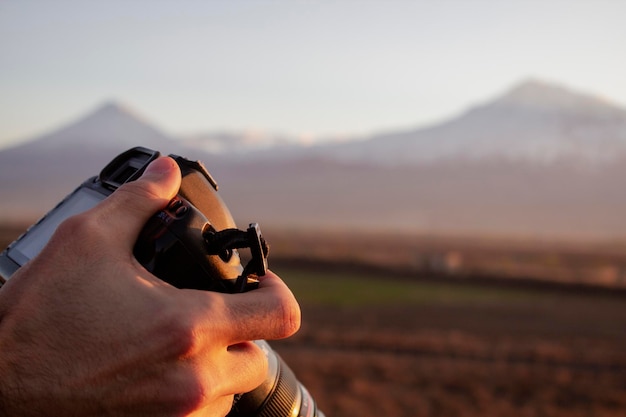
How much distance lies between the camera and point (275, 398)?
5.15 ft

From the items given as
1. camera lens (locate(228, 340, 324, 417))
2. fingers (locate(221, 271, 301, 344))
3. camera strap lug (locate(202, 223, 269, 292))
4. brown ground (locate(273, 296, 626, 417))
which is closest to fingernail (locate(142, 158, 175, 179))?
camera strap lug (locate(202, 223, 269, 292))

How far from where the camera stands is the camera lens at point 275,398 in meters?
1.49

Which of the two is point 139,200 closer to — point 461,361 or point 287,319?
point 287,319

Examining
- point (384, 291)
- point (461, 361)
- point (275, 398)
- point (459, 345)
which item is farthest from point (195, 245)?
point (384, 291)

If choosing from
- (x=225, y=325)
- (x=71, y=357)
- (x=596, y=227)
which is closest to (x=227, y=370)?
(x=225, y=325)

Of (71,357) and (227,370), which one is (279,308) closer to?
(227,370)

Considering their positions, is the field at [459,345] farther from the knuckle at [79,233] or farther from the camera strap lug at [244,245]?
the knuckle at [79,233]

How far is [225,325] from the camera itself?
1.12m

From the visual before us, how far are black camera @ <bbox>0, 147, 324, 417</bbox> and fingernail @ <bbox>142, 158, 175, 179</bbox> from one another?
70mm

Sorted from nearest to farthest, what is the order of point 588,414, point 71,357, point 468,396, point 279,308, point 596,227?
1. point 71,357
2. point 279,308
3. point 588,414
4. point 468,396
5. point 596,227

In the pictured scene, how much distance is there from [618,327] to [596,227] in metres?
123

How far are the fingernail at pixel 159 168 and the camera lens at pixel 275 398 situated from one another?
1.63 feet

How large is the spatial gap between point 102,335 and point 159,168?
1.30ft

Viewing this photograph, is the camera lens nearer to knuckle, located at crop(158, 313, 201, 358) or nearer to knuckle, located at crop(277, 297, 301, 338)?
knuckle, located at crop(277, 297, 301, 338)
